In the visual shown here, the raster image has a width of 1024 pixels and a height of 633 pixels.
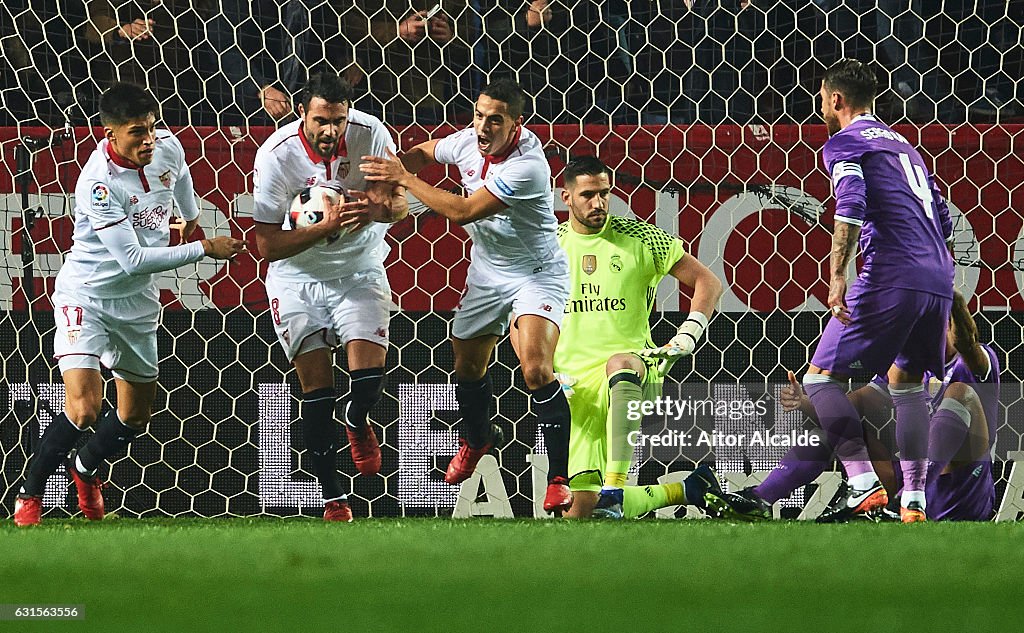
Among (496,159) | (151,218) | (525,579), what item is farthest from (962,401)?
(151,218)

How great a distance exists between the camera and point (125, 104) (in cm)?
334

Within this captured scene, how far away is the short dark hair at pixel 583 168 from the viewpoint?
3412 mm

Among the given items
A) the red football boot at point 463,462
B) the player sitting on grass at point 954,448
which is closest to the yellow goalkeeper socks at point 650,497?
the player sitting on grass at point 954,448

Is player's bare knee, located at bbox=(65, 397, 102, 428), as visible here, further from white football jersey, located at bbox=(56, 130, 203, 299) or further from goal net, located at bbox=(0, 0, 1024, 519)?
white football jersey, located at bbox=(56, 130, 203, 299)

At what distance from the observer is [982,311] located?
11.3ft

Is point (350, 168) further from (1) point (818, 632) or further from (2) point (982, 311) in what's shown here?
(1) point (818, 632)

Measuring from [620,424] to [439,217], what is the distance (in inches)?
30.6

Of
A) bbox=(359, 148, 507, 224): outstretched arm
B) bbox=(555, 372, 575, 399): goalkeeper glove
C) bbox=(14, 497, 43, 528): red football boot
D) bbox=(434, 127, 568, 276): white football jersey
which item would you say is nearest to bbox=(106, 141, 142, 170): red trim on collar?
bbox=(359, 148, 507, 224): outstretched arm

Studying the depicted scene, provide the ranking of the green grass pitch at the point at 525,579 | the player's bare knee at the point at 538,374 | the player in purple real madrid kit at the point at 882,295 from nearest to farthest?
the green grass pitch at the point at 525,579 → the player in purple real madrid kit at the point at 882,295 → the player's bare knee at the point at 538,374

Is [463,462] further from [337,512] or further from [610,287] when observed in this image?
[610,287]

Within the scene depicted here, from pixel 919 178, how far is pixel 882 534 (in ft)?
3.90

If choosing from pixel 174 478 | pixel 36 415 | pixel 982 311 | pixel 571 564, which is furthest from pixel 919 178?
pixel 36 415

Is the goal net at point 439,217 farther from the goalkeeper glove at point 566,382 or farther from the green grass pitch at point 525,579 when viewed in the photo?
the green grass pitch at point 525,579

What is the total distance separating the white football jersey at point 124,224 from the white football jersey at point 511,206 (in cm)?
75
